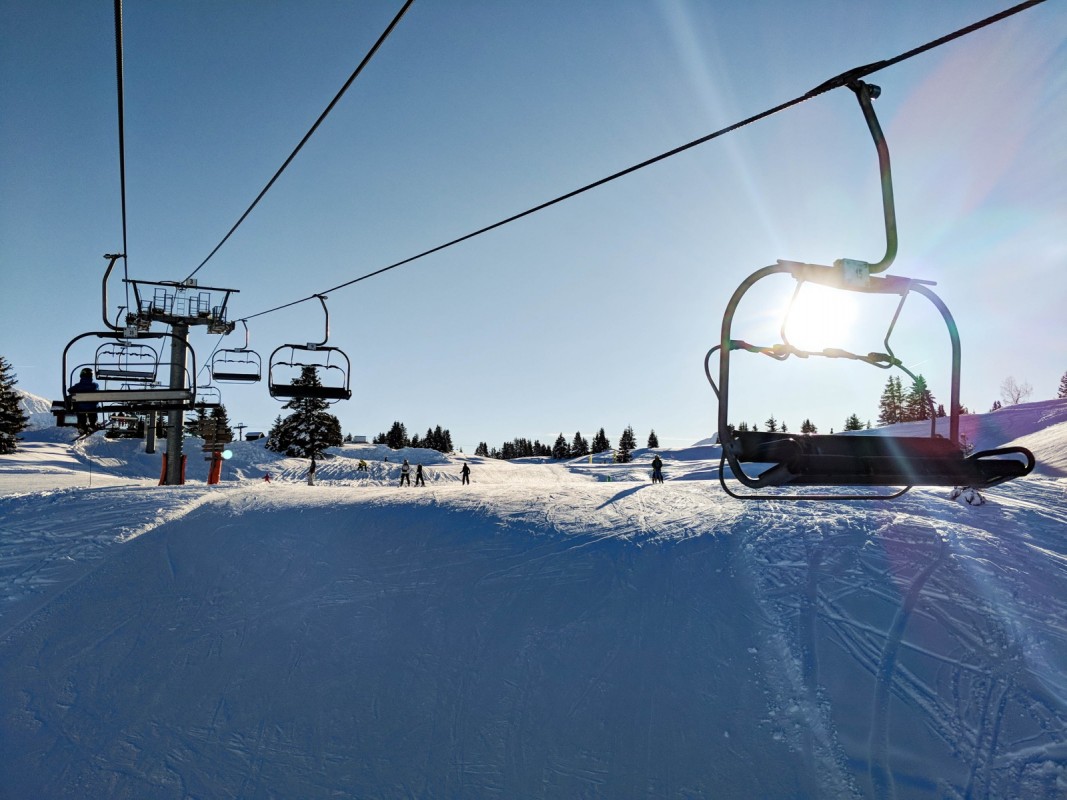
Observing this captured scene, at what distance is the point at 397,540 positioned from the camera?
44.4 ft

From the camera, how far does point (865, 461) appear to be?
12.3 ft

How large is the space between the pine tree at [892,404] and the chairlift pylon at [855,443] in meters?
75.1

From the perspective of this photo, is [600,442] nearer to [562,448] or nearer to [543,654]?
[562,448]

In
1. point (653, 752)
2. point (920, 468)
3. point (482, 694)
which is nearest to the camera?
point (920, 468)

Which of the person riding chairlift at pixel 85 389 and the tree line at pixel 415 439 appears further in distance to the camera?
the tree line at pixel 415 439

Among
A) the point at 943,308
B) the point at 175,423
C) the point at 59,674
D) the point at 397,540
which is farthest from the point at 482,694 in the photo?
the point at 175,423

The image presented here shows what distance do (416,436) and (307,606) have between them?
93.0 m

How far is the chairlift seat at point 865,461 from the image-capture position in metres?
3.56

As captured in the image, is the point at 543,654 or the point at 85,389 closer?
the point at 543,654

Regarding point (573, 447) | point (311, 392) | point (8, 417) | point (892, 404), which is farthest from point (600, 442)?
point (311, 392)

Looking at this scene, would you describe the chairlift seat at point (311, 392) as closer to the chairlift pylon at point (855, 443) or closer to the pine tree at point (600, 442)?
the chairlift pylon at point (855, 443)

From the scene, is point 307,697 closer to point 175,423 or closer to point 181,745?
point 181,745

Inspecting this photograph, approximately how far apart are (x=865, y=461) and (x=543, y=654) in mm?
7065

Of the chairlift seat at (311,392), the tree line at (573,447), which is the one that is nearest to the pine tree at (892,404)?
the tree line at (573,447)
